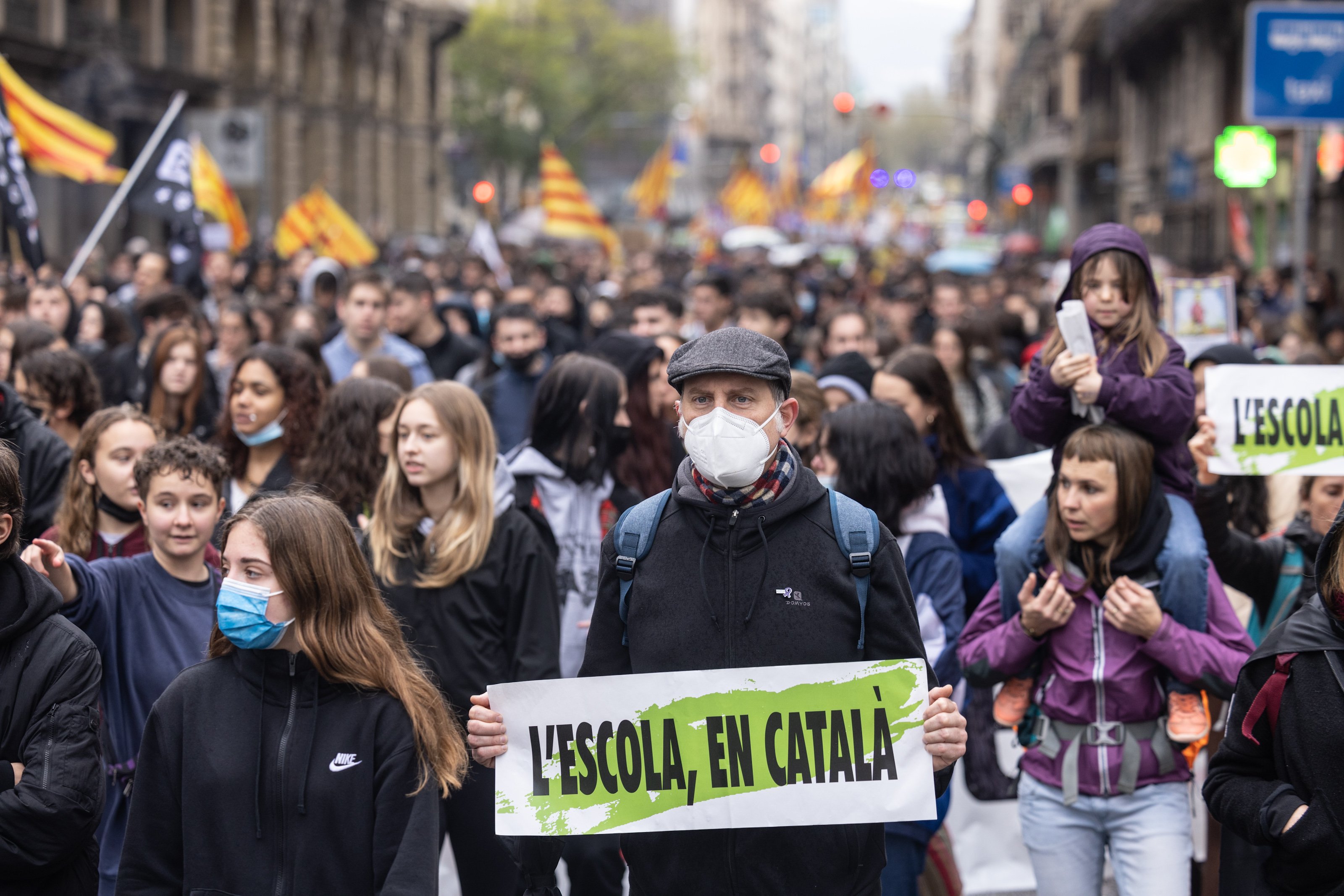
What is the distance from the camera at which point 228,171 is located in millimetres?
22469

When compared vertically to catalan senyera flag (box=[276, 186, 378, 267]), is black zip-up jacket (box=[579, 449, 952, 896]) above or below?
below

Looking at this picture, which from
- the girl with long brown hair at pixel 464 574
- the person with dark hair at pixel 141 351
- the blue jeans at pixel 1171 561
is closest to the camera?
the blue jeans at pixel 1171 561

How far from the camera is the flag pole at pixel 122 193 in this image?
999 centimetres

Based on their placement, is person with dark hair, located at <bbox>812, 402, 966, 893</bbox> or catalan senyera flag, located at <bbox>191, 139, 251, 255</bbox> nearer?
person with dark hair, located at <bbox>812, 402, 966, 893</bbox>

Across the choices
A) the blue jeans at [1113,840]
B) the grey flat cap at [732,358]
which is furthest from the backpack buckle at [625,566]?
the blue jeans at [1113,840]

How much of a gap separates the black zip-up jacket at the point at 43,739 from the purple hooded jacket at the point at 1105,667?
2358mm

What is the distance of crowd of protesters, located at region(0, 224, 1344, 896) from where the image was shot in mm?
3289

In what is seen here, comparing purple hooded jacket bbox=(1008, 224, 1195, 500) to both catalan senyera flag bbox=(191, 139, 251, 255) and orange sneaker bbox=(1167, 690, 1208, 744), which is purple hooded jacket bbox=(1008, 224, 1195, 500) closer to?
orange sneaker bbox=(1167, 690, 1208, 744)

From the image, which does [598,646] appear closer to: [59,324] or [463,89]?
[59,324]

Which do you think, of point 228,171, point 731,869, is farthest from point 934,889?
point 228,171

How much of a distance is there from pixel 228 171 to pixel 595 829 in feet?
67.9

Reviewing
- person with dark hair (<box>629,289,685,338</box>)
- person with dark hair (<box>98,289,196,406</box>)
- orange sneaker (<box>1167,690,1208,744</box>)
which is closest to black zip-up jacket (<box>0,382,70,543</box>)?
person with dark hair (<box>98,289,196,406</box>)

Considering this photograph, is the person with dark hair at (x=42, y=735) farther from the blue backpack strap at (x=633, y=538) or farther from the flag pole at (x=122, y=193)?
the flag pole at (x=122, y=193)

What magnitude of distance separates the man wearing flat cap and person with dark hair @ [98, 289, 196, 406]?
543cm
